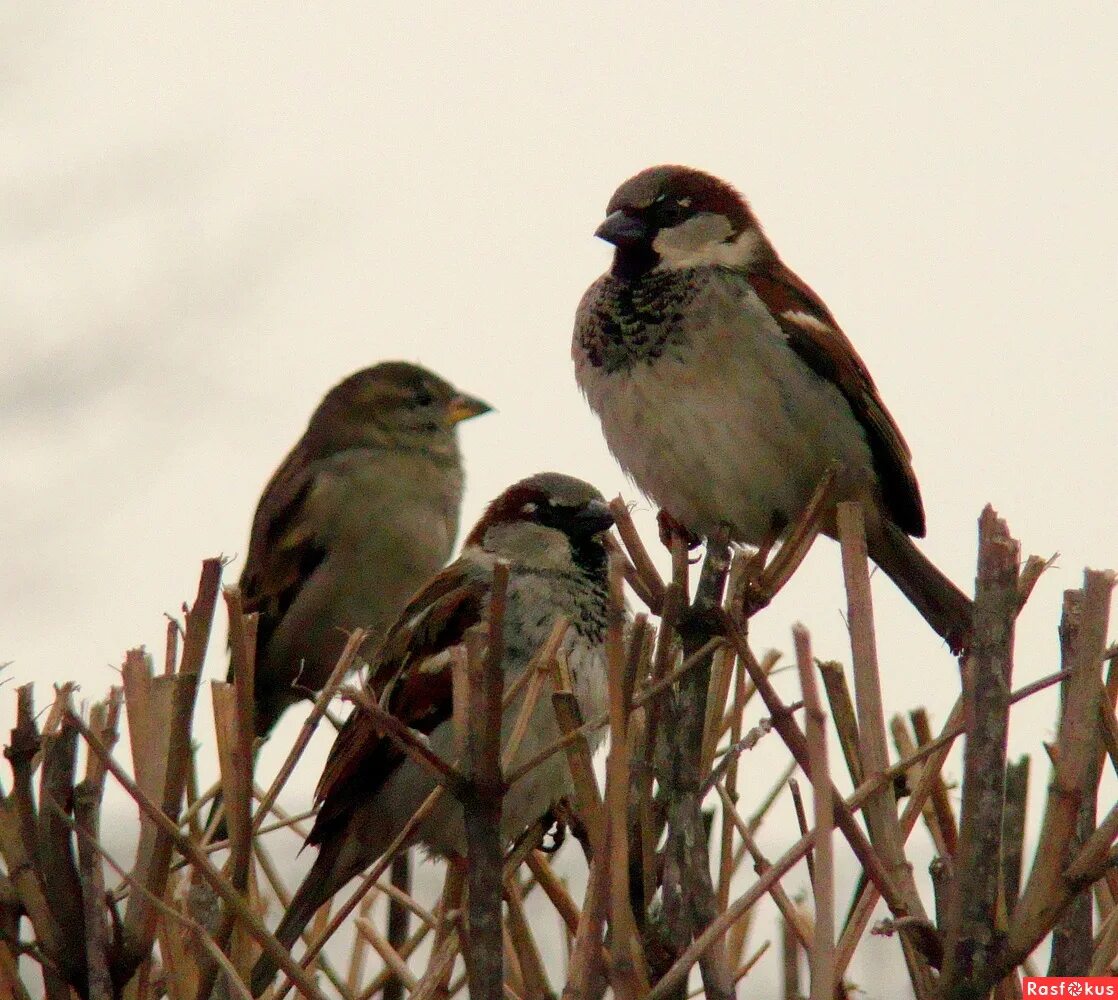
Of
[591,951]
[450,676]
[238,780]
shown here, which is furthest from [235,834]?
[450,676]

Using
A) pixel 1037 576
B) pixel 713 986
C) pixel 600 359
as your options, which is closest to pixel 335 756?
pixel 600 359

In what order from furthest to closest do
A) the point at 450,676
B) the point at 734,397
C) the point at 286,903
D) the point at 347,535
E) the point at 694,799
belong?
the point at 347,535 < the point at 734,397 < the point at 450,676 < the point at 286,903 < the point at 694,799

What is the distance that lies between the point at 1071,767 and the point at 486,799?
0.44 metres

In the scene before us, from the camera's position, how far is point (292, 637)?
13.2 feet

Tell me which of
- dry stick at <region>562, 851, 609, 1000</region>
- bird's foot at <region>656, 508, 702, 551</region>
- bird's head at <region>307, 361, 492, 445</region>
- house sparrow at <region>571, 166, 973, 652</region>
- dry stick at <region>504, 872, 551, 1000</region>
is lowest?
dry stick at <region>504, 872, 551, 1000</region>

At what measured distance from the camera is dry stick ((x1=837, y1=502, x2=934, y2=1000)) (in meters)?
1.26

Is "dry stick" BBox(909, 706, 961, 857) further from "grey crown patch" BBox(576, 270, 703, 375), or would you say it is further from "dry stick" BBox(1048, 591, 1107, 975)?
"grey crown patch" BBox(576, 270, 703, 375)

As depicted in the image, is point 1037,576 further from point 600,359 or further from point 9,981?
point 600,359

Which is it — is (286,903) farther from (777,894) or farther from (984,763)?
(984,763)

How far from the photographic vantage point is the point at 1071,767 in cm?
121

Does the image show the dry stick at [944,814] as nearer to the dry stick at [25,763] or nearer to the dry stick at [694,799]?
the dry stick at [694,799]

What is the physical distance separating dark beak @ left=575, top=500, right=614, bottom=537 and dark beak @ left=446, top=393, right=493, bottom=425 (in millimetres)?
1510

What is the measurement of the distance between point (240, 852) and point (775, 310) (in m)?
1.59

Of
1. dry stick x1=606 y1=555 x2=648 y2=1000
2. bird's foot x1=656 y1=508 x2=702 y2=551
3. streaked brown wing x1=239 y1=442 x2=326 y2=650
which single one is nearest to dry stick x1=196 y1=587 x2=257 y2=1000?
dry stick x1=606 y1=555 x2=648 y2=1000
